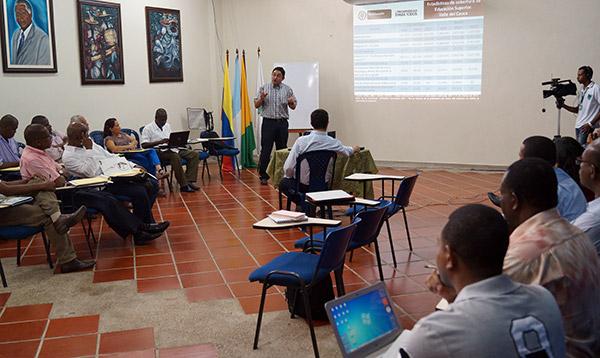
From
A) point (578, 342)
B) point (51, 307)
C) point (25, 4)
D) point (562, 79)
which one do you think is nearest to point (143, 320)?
point (51, 307)

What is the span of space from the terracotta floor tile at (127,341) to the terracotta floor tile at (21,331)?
438mm

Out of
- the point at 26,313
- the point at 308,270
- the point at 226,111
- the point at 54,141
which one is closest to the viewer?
the point at 308,270

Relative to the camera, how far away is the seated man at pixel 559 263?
6.27 feet

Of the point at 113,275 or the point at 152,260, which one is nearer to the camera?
the point at 113,275

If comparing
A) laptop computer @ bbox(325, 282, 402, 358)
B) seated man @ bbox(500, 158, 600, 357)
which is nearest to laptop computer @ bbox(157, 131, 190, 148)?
laptop computer @ bbox(325, 282, 402, 358)

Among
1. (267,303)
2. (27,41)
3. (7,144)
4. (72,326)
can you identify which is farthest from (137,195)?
(27,41)

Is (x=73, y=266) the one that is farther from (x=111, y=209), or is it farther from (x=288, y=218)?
(x=288, y=218)

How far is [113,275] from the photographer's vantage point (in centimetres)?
486

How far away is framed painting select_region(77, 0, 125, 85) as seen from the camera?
851 centimetres

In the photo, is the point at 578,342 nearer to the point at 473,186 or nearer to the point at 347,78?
the point at 473,186

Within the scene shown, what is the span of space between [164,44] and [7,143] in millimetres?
4192

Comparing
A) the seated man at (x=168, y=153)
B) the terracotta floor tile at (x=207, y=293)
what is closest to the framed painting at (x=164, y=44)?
the seated man at (x=168, y=153)

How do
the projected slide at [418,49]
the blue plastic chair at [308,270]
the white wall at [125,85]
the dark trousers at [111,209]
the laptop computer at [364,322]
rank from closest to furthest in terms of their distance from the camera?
the laptop computer at [364,322] < the blue plastic chair at [308,270] < the dark trousers at [111,209] < the white wall at [125,85] < the projected slide at [418,49]

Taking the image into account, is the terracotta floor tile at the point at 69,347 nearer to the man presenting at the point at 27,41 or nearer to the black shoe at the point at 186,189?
the black shoe at the point at 186,189
